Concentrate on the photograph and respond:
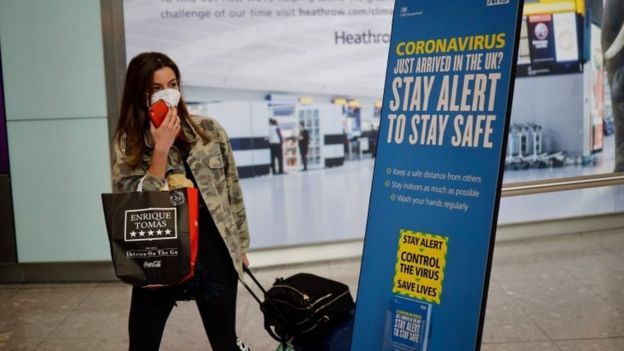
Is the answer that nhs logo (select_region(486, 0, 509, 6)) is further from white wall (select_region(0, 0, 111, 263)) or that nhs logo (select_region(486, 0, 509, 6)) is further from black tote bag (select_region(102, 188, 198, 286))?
white wall (select_region(0, 0, 111, 263))

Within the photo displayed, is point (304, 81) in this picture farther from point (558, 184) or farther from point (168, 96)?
point (168, 96)

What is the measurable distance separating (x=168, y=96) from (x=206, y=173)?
0.95 feet

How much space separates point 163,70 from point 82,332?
2.13 m

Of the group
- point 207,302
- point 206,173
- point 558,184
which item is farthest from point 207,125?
point 558,184

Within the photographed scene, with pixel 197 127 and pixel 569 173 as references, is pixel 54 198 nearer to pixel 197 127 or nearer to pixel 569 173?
pixel 197 127

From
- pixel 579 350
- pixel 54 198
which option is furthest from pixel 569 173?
pixel 54 198

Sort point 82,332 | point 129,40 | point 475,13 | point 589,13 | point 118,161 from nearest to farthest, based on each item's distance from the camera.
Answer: point 475,13
point 118,161
point 82,332
point 129,40
point 589,13

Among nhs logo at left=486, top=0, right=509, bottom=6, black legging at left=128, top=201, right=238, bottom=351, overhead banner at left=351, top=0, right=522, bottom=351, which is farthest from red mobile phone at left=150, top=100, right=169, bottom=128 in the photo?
nhs logo at left=486, top=0, right=509, bottom=6

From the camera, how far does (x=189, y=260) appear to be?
209 centimetres

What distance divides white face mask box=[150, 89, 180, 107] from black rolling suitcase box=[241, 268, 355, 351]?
67 centimetres

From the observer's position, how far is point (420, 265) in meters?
2.16

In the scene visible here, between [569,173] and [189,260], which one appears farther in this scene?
[569,173]

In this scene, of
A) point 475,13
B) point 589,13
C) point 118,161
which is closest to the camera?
point 475,13

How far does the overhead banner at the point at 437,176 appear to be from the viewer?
1989 millimetres
